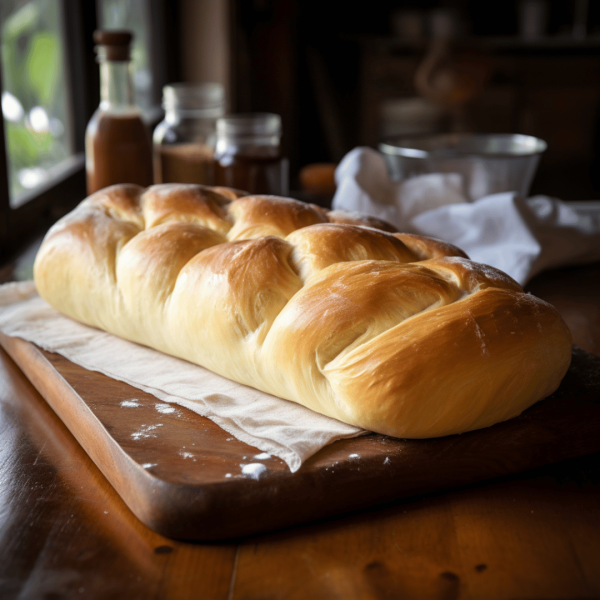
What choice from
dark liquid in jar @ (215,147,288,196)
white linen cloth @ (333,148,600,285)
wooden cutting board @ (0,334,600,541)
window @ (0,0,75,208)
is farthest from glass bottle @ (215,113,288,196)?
wooden cutting board @ (0,334,600,541)

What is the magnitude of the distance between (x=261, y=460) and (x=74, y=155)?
1.51 m

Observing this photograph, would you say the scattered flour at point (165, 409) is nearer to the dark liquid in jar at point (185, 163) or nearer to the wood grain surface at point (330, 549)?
the wood grain surface at point (330, 549)

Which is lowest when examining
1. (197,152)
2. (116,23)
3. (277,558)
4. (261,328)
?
(277,558)

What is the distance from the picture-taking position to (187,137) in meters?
1.35

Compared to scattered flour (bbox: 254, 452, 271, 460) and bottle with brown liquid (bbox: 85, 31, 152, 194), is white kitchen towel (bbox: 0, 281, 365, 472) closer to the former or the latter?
scattered flour (bbox: 254, 452, 271, 460)

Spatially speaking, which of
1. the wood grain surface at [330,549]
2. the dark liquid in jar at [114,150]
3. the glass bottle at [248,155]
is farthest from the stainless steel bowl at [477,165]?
the wood grain surface at [330,549]

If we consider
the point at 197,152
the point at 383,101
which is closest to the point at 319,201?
the point at 197,152

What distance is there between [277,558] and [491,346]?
24 cm

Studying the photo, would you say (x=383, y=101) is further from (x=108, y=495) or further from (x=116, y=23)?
(x=108, y=495)

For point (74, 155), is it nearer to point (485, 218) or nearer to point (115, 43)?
point (115, 43)

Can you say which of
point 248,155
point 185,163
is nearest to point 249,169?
point 248,155

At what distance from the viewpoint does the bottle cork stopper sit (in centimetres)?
119

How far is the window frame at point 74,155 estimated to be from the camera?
1249mm

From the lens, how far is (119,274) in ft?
2.58
